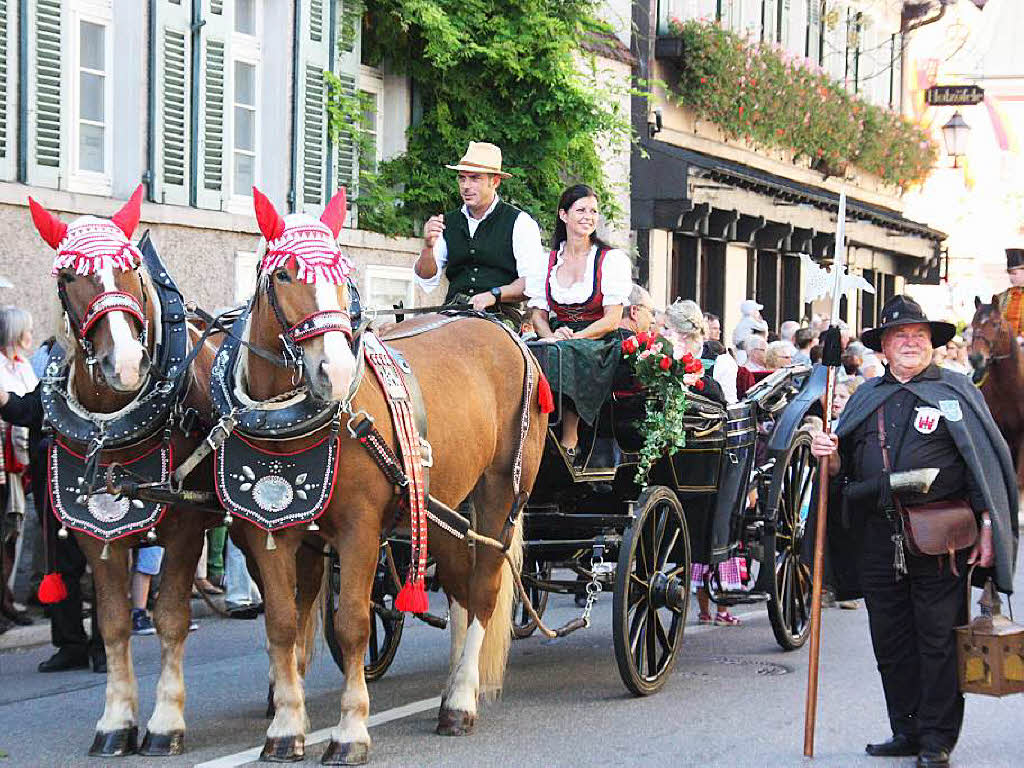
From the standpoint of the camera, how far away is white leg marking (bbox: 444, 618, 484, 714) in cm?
736

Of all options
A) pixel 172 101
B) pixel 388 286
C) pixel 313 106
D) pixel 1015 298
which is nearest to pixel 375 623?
pixel 172 101

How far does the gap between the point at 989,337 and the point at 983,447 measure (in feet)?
22.0

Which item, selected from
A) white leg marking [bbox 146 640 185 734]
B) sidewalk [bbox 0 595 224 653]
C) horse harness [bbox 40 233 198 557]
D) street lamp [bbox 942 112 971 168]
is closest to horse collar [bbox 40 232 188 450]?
horse harness [bbox 40 233 198 557]

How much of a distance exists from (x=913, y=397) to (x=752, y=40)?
19482mm

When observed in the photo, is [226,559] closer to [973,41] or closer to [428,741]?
[428,741]

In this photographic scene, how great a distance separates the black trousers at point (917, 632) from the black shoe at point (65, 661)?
4425 mm

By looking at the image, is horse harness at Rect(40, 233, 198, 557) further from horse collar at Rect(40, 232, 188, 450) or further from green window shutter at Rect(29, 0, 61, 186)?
green window shutter at Rect(29, 0, 61, 186)

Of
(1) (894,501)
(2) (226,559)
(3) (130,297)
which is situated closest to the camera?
(3) (130,297)

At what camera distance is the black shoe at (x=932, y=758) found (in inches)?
264

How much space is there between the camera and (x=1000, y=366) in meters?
13.3

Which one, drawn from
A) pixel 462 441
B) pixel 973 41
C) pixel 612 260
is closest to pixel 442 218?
pixel 612 260

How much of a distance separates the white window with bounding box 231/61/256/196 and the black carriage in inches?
259

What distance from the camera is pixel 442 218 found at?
898 cm

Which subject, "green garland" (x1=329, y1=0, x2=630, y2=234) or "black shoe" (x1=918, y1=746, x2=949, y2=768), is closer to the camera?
"black shoe" (x1=918, y1=746, x2=949, y2=768)
